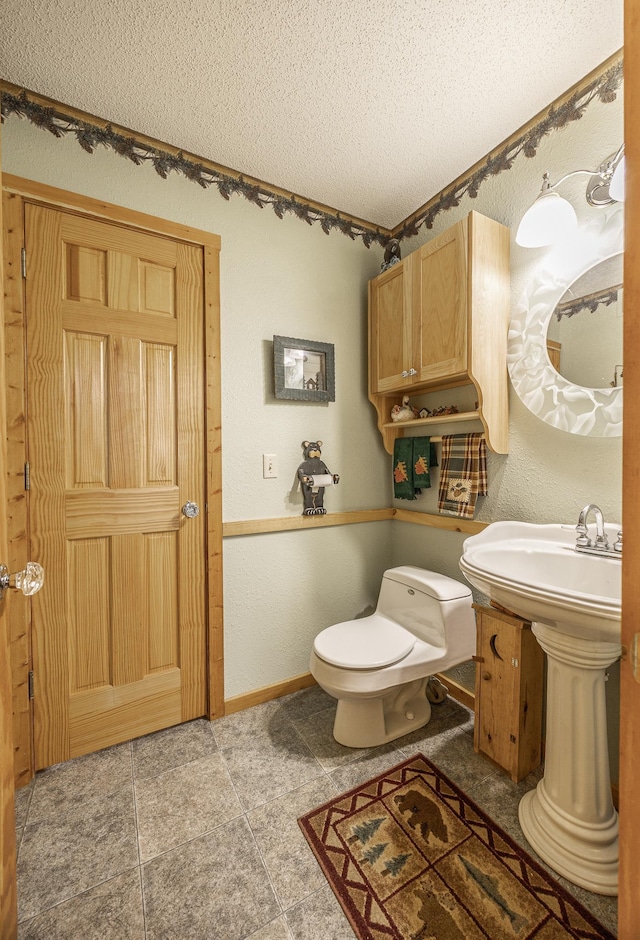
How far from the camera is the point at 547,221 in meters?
1.37

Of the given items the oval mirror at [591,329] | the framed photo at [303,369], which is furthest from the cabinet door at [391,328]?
the oval mirror at [591,329]

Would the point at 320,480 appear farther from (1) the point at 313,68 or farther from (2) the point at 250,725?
(1) the point at 313,68

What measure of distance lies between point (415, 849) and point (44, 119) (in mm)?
2782

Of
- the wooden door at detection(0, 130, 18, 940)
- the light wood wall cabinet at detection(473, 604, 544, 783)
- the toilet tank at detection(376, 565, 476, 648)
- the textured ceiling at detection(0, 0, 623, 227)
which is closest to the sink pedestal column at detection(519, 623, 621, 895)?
the light wood wall cabinet at detection(473, 604, 544, 783)

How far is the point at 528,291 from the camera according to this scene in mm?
1553

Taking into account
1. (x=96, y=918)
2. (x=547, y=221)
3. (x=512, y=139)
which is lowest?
(x=96, y=918)

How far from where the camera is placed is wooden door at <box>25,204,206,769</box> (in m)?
1.46

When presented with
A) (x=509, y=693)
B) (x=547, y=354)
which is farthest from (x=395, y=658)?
(x=547, y=354)

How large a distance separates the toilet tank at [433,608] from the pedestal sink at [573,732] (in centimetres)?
44

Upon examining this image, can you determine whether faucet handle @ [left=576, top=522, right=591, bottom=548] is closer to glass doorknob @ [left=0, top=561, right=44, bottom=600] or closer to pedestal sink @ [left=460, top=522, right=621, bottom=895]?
pedestal sink @ [left=460, top=522, right=621, bottom=895]

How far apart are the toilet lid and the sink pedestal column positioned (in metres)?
0.55

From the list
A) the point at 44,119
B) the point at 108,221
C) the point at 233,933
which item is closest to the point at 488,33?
the point at 108,221

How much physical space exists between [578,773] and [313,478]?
4.67ft

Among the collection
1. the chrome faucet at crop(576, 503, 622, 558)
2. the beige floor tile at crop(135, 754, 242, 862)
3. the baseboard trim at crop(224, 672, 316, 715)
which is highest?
the chrome faucet at crop(576, 503, 622, 558)
